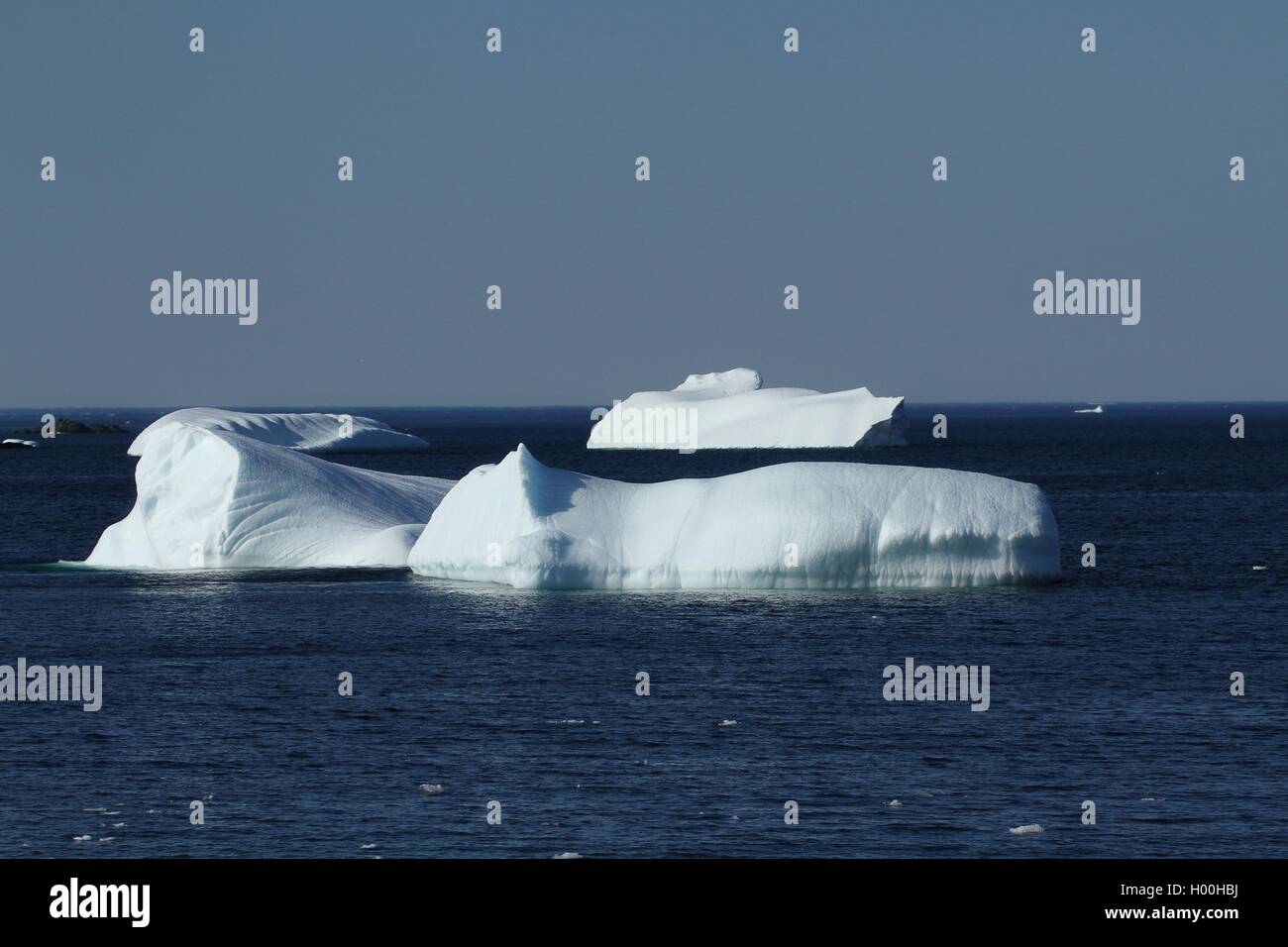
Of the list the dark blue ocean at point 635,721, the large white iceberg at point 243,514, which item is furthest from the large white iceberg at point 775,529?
the large white iceberg at point 243,514

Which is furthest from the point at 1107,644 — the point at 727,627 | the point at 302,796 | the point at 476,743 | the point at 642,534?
the point at 302,796

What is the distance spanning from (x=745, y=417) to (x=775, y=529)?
86905 millimetres

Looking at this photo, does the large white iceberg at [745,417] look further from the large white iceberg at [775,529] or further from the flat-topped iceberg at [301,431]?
the large white iceberg at [775,529]

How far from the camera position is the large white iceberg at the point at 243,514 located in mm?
39750

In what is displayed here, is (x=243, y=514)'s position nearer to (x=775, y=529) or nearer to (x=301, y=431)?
(x=775, y=529)

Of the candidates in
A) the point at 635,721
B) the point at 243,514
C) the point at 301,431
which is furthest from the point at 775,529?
the point at 301,431

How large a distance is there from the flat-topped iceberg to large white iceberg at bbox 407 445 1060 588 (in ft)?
197

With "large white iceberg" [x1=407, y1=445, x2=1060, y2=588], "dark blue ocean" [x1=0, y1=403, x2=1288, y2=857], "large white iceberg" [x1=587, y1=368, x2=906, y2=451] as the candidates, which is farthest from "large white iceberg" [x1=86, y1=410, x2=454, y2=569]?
"large white iceberg" [x1=587, y1=368, x2=906, y2=451]

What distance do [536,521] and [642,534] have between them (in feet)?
6.63

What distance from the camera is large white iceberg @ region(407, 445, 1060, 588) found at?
105 ft

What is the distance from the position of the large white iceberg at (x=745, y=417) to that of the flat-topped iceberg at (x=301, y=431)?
52.5ft
